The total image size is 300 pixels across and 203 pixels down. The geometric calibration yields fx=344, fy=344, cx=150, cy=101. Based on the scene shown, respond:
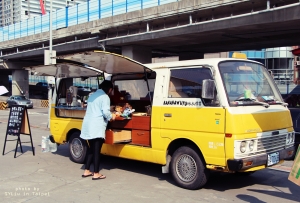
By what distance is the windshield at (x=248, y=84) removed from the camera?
5723 mm

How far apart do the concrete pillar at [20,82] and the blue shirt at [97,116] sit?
38.9 metres

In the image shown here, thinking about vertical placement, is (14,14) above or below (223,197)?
above

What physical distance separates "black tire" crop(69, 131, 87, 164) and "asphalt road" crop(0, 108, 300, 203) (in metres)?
0.15

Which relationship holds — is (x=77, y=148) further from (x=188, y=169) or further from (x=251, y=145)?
(x=251, y=145)

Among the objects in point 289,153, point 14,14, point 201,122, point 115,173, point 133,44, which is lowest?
point 115,173

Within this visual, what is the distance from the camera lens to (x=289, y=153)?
20.6 feet

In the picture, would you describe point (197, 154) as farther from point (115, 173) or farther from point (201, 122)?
point (115, 173)

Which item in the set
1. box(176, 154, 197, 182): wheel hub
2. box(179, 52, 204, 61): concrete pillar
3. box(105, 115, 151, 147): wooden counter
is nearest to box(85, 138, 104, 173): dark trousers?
box(105, 115, 151, 147): wooden counter

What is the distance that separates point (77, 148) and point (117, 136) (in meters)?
1.68

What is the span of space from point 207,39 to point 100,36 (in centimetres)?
710

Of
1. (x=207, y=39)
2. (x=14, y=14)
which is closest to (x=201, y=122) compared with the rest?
(x=207, y=39)

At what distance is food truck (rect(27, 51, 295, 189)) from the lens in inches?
215

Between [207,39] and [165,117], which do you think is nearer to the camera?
[165,117]

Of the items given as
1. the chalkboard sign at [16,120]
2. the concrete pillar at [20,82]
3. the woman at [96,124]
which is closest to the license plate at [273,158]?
the woman at [96,124]
